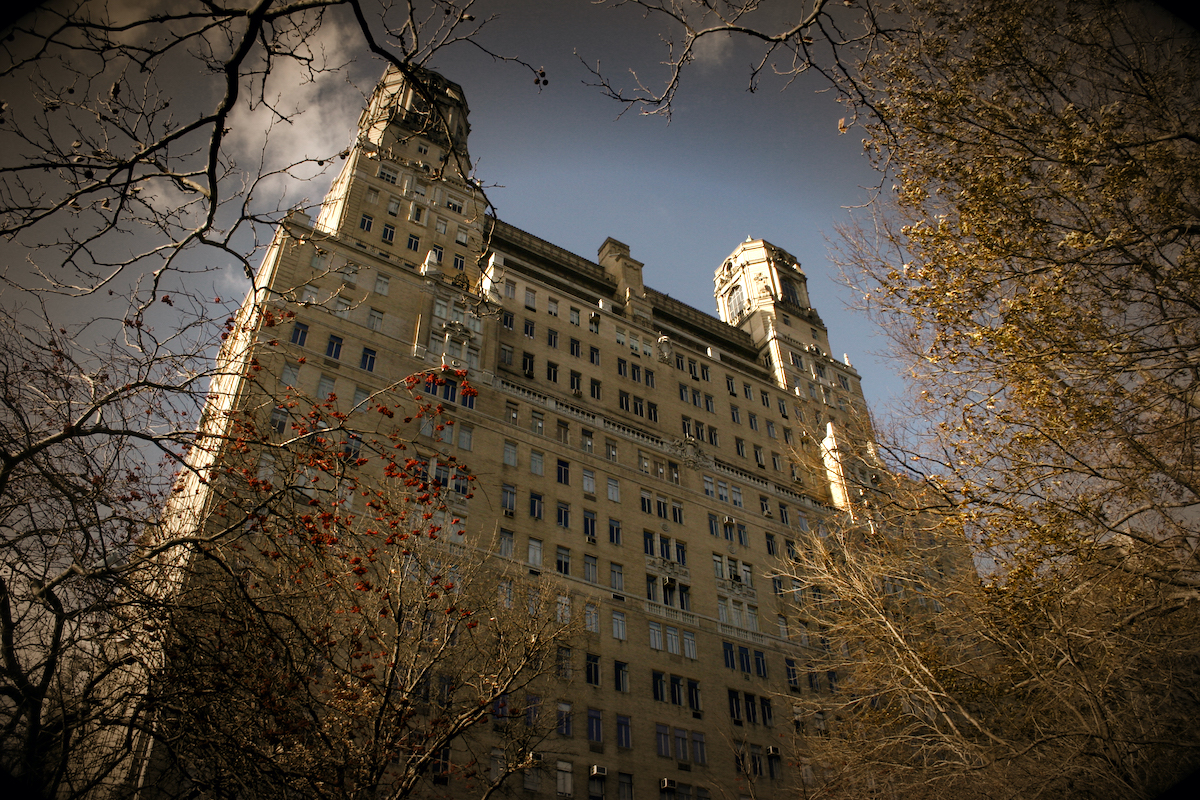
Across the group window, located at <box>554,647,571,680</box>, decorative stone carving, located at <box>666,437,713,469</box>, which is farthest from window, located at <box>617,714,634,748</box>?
decorative stone carving, located at <box>666,437,713,469</box>

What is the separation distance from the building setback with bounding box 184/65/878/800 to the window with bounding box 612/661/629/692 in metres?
0.17

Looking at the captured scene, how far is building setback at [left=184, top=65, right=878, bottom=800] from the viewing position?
3369 centimetres

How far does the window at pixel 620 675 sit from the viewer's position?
3397 centimetres

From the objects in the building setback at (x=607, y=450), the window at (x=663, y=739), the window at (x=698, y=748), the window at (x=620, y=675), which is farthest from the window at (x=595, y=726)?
the window at (x=698, y=748)

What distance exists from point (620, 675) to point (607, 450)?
1359cm

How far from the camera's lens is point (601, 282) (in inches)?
2291

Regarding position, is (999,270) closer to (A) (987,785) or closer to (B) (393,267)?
(A) (987,785)

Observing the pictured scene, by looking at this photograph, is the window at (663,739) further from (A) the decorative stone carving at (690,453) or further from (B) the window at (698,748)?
(A) the decorative stone carving at (690,453)

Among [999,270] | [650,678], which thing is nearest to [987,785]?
[999,270]

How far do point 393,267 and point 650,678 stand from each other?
2655 centimetres

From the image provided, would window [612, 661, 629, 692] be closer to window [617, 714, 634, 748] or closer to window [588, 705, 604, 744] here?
window [617, 714, 634, 748]

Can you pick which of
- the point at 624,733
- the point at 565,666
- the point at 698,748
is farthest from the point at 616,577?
the point at 698,748

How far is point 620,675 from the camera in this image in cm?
3441

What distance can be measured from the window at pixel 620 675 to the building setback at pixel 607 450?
0.56ft
